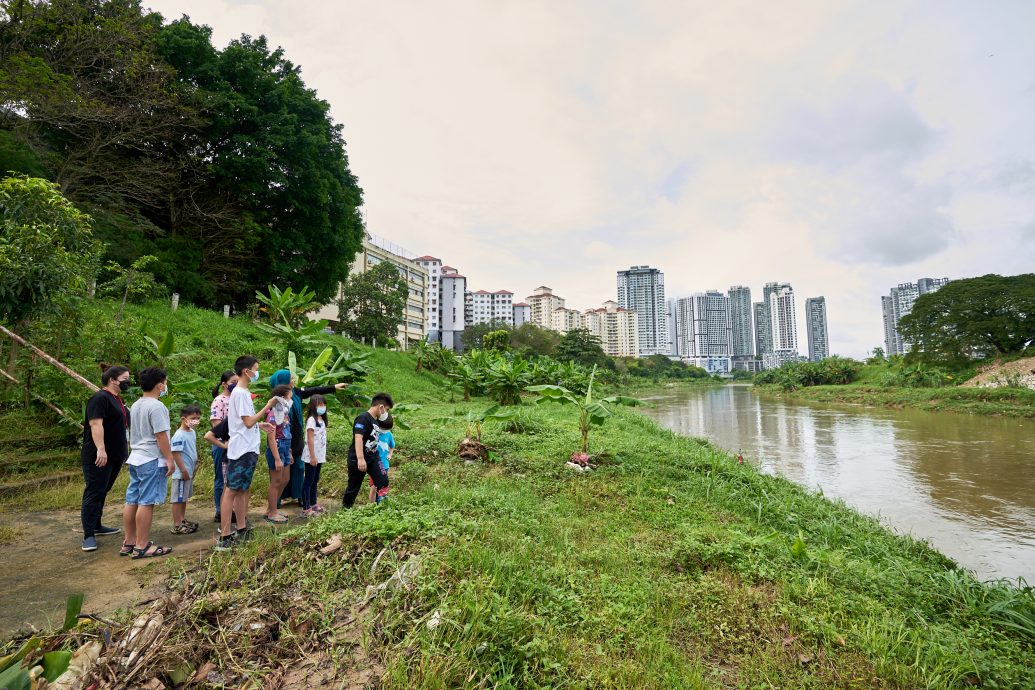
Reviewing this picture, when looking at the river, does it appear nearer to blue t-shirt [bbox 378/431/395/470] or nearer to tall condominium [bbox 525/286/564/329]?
blue t-shirt [bbox 378/431/395/470]

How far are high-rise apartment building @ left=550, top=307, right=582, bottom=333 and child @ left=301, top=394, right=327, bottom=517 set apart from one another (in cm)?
8705

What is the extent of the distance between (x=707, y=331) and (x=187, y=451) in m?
123

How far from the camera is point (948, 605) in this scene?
134 inches

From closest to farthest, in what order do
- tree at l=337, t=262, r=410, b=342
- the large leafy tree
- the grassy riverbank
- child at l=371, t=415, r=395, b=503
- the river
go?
child at l=371, t=415, r=395, b=503
the river
the grassy riverbank
the large leafy tree
tree at l=337, t=262, r=410, b=342

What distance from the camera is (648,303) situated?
10394cm

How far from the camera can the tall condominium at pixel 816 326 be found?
105 m

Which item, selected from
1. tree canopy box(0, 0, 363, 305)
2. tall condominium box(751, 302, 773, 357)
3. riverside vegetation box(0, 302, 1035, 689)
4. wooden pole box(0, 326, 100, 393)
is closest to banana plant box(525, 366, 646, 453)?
riverside vegetation box(0, 302, 1035, 689)

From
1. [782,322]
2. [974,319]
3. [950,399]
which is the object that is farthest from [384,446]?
[782,322]

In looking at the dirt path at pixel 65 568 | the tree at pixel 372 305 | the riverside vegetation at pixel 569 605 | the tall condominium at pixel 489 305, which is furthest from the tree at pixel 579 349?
the tall condominium at pixel 489 305

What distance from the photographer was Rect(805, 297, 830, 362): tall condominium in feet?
345

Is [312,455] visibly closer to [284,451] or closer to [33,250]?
[284,451]

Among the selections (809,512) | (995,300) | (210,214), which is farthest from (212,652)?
(995,300)

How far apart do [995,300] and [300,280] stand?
38638 millimetres

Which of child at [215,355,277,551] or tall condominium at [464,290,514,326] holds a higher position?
tall condominium at [464,290,514,326]
